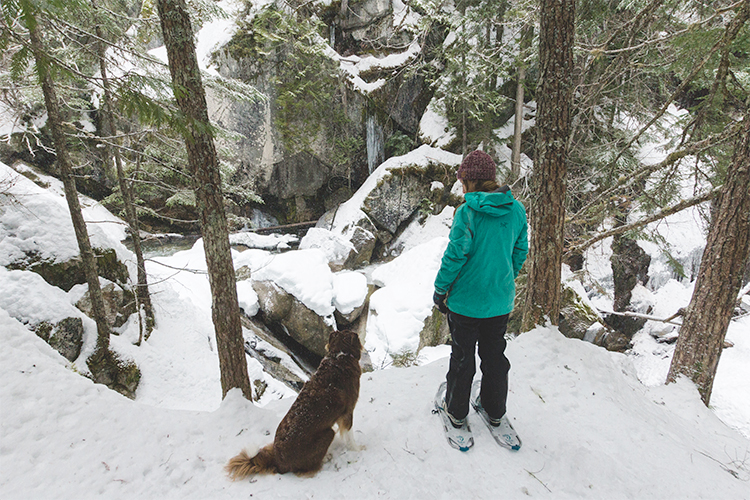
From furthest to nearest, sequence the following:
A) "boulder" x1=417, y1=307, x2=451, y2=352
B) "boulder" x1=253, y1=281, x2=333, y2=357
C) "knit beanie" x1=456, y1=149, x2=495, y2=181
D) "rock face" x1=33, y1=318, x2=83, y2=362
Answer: "boulder" x1=253, y1=281, x2=333, y2=357 → "boulder" x1=417, y1=307, x2=451, y2=352 → "rock face" x1=33, y1=318, x2=83, y2=362 → "knit beanie" x1=456, y1=149, x2=495, y2=181

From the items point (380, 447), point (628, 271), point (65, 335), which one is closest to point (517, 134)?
point (628, 271)

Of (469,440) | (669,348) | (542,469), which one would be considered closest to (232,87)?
(469,440)

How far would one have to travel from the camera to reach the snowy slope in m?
1.89

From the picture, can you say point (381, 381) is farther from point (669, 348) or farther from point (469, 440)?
point (669, 348)

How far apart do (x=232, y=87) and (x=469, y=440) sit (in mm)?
6014

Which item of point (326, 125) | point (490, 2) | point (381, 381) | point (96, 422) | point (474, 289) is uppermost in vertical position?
point (490, 2)

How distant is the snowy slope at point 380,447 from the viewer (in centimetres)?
189

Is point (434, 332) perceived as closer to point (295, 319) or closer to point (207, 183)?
point (295, 319)

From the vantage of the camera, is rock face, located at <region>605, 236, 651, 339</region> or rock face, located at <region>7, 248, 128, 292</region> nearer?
rock face, located at <region>7, 248, 128, 292</region>

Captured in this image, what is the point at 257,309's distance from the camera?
8.06 metres

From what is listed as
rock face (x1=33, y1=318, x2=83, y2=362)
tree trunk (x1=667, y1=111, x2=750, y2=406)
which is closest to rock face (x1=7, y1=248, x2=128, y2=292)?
rock face (x1=33, y1=318, x2=83, y2=362)

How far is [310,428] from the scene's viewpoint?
195 centimetres

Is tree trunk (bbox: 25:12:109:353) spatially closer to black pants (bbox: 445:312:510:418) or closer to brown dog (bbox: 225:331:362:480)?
brown dog (bbox: 225:331:362:480)

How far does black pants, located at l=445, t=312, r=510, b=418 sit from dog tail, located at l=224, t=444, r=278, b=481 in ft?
4.17
